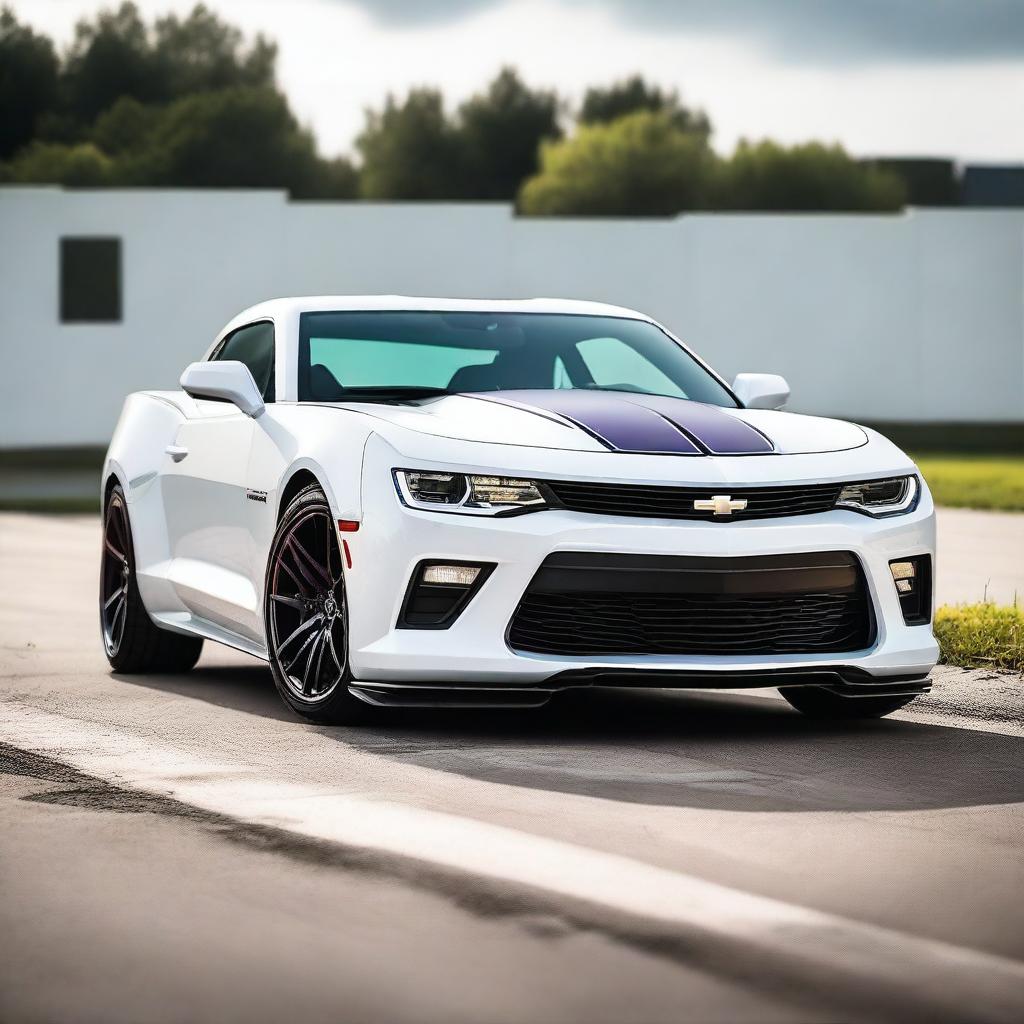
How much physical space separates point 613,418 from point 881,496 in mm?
915

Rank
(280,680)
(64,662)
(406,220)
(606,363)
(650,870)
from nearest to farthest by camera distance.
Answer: (650,870), (280,680), (606,363), (64,662), (406,220)

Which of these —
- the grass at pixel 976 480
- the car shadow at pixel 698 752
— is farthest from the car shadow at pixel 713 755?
the grass at pixel 976 480

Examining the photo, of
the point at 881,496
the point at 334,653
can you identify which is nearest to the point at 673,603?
the point at 881,496

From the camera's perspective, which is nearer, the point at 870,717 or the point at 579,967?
the point at 579,967

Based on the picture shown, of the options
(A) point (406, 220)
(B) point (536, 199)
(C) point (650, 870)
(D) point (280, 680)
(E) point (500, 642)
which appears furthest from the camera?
(B) point (536, 199)

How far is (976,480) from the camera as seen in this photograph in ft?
76.3

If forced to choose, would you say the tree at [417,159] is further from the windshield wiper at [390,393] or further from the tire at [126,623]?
the windshield wiper at [390,393]

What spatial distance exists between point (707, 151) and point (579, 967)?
11446cm

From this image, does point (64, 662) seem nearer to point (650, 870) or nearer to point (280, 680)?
point (280, 680)

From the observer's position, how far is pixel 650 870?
501cm

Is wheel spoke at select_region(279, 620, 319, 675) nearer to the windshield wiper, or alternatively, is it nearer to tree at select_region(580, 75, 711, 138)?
the windshield wiper

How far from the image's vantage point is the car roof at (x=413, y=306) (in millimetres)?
8414

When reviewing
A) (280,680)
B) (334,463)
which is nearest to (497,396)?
(334,463)

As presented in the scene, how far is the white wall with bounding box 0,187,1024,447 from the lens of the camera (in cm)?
3703
